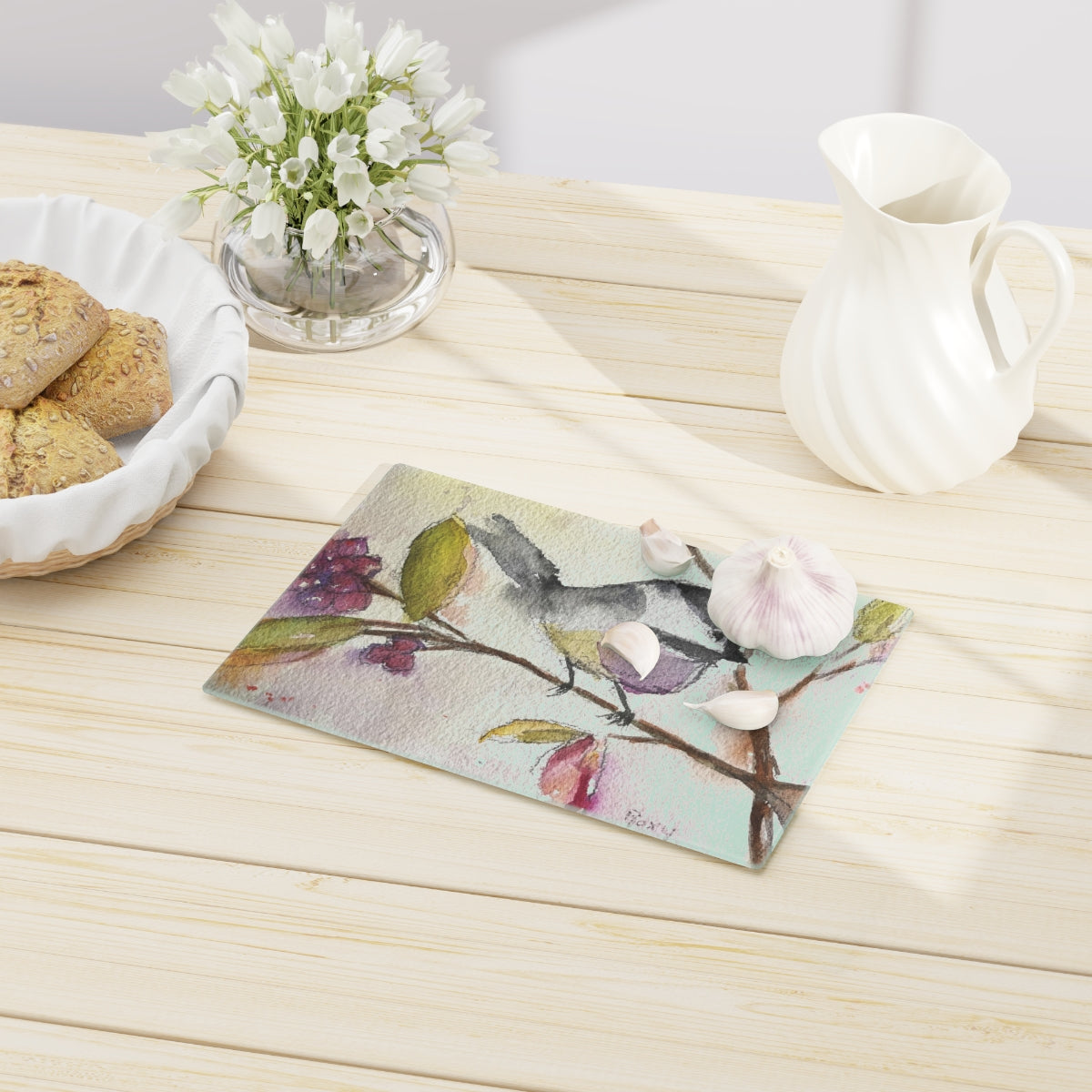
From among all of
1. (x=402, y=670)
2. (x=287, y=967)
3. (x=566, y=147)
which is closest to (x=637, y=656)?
(x=402, y=670)

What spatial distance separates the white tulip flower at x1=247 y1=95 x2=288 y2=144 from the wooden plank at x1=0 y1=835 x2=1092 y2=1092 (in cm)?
48

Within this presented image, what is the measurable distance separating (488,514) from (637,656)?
0.16 m

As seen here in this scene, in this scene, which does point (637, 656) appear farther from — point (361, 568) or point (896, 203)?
point (896, 203)

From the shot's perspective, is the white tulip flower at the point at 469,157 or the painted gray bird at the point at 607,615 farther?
the white tulip flower at the point at 469,157

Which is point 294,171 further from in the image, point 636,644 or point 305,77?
point 636,644

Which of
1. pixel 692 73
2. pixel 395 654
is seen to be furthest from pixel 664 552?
pixel 692 73

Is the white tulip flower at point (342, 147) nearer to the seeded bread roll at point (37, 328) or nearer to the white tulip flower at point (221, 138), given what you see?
the white tulip flower at point (221, 138)

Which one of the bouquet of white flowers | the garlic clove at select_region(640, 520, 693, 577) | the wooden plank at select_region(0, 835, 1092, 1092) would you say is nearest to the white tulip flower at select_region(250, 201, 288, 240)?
the bouquet of white flowers

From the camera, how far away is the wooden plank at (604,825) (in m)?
0.63

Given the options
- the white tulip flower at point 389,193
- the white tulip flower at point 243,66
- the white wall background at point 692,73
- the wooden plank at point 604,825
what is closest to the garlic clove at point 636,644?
the wooden plank at point 604,825

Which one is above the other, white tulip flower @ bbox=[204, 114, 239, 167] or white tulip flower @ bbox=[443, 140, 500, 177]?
white tulip flower @ bbox=[204, 114, 239, 167]

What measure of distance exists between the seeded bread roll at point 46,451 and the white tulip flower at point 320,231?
0.64ft

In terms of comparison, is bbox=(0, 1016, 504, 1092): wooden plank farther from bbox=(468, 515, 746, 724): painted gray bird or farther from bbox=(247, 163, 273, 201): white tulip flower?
bbox=(247, 163, 273, 201): white tulip flower

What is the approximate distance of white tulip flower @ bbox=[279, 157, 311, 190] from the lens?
0.84 metres
